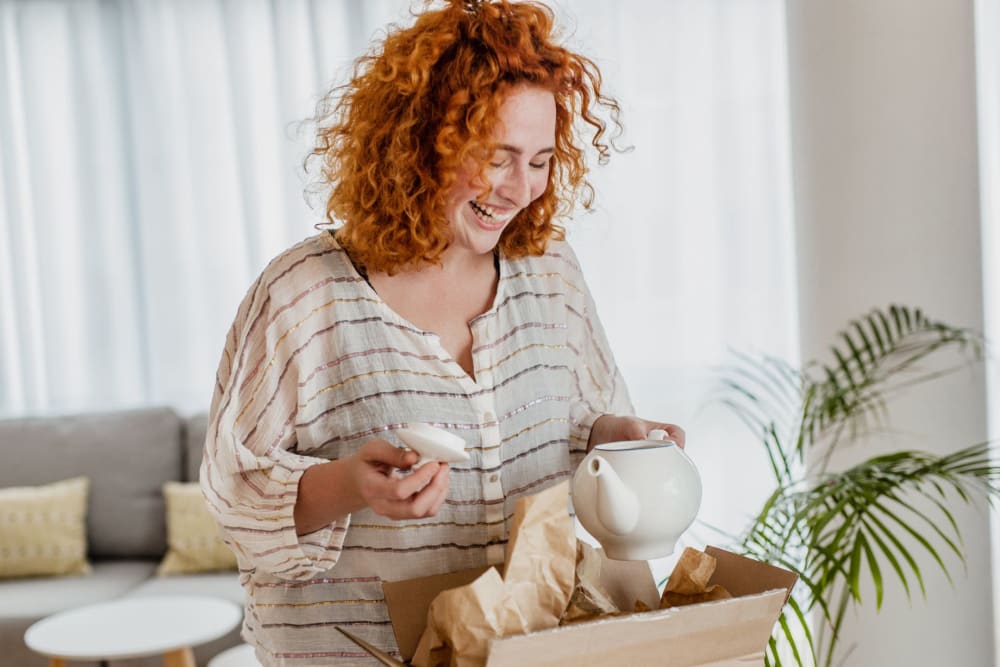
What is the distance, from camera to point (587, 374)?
1.46 metres

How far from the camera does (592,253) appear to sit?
12.3 ft

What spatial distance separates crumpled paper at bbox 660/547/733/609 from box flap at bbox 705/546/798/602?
0.02 m

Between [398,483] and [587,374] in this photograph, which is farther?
[587,374]

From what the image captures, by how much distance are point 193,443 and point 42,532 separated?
0.54 metres

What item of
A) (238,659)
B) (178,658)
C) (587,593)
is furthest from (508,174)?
(178,658)

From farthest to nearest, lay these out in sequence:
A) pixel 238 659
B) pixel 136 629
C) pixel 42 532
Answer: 1. pixel 42 532
2. pixel 136 629
3. pixel 238 659

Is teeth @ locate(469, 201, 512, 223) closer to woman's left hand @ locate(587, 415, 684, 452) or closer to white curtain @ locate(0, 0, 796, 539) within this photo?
woman's left hand @ locate(587, 415, 684, 452)

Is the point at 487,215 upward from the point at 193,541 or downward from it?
upward

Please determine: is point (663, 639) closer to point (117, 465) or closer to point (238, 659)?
point (238, 659)

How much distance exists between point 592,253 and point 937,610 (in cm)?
173

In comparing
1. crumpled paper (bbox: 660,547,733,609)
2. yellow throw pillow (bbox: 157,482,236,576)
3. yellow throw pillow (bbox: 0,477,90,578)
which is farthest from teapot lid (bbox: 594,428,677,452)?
yellow throw pillow (bbox: 0,477,90,578)

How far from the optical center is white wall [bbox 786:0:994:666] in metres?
2.35

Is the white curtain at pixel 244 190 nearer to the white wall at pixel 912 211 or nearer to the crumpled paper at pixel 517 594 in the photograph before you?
the white wall at pixel 912 211

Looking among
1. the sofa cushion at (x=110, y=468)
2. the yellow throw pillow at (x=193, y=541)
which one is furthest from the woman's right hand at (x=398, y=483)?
the sofa cushion at (x=110, y=468)
